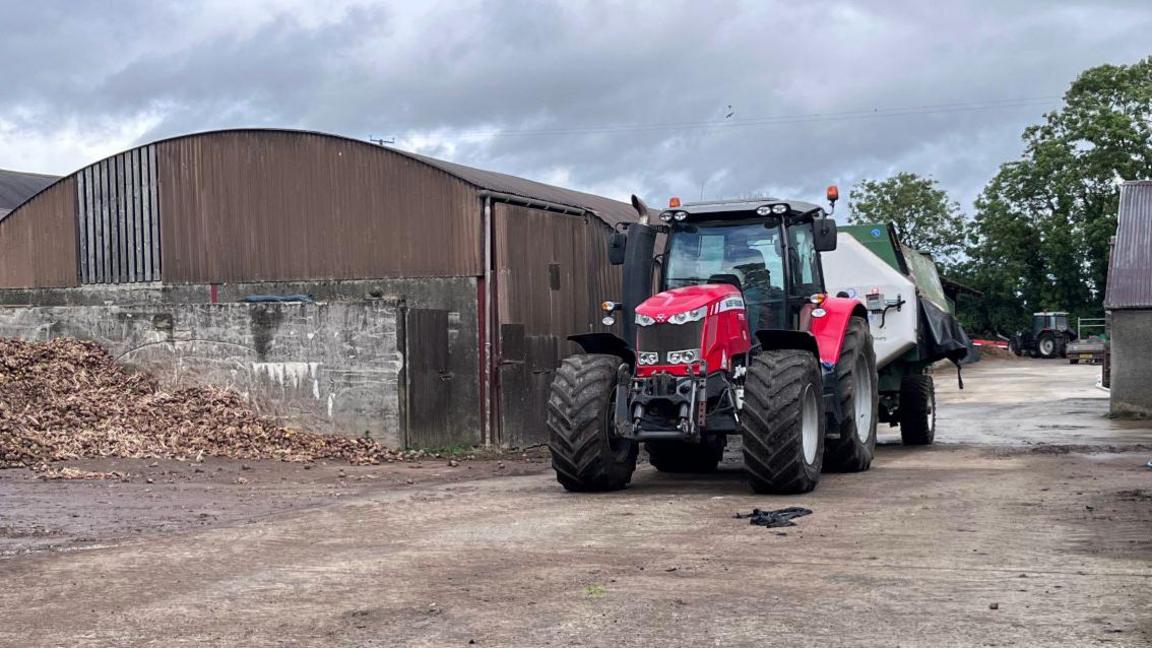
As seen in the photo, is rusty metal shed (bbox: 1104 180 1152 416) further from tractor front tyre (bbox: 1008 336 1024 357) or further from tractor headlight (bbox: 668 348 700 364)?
tractor front tyre (bbox: 1008 336 1024 357)

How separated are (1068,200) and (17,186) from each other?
45.3 m

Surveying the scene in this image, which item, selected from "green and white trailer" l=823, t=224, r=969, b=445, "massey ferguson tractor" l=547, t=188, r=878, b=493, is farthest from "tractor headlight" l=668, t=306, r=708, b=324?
"green and white trailer" l=823, t=224, r=969, b=445

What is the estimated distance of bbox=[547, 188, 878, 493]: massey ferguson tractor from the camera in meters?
11.3

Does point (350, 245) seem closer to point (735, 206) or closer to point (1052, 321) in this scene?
point (735, 206)

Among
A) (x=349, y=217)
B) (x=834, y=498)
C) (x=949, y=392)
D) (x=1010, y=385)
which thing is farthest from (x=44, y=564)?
(x=1010, y=385)

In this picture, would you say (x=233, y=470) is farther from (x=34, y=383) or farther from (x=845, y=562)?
(x=845, y=562)

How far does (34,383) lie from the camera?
16875mm

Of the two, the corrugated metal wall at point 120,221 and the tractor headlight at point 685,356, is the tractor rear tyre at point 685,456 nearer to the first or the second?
the tractor headlight at point 685,356

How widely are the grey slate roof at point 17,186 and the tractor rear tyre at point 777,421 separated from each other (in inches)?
1409

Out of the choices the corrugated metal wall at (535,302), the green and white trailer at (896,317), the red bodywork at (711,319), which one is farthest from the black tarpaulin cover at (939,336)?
the corrugated metal wall at (535,302)

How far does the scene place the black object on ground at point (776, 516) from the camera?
9.63 meters

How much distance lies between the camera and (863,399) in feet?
47.8

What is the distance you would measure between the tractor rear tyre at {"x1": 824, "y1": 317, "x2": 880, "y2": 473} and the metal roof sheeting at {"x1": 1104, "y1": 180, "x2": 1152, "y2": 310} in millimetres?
12623

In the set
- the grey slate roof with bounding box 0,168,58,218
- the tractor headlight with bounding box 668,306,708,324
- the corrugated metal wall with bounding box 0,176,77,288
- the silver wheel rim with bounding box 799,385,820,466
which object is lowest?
the silver wheel rim with bounding box 799,385,820,466
